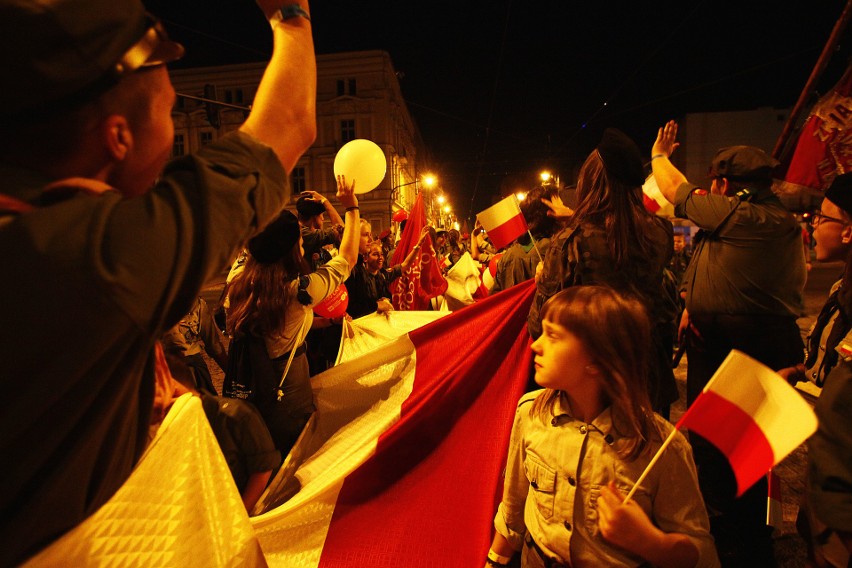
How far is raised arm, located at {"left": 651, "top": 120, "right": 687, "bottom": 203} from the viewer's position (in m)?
3.14

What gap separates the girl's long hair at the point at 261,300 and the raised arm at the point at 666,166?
2.51 metres

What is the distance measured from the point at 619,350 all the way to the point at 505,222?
2.18 metres

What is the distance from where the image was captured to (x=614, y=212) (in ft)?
8.34

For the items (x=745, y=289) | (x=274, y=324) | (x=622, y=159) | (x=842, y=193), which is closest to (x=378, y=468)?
(x=274, y=324)

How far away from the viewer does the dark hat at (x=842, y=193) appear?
217 centimetres

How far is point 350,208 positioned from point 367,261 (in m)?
3.45

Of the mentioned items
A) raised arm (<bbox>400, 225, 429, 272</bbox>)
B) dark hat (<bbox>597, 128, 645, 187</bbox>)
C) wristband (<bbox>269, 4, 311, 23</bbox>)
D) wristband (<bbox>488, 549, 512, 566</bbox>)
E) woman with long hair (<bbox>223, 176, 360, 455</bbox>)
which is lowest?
raised arm (<bbox>400, 225, 429, 272</bbox>)

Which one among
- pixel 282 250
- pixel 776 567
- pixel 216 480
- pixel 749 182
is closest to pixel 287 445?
pixel 282 250

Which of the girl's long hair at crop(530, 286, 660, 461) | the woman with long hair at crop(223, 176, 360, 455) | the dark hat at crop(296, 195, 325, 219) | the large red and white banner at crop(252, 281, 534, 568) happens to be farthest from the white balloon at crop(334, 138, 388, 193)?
the girl's long hair at crop(530, 286, 660, 461)

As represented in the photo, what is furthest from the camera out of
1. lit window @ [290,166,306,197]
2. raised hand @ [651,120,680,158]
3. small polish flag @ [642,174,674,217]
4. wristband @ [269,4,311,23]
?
lit window @ [290,166,306,197]

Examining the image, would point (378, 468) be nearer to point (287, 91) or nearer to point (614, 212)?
point (614, 212)

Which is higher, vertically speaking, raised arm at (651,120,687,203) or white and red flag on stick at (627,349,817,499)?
raised arm at (651,120,687,203)

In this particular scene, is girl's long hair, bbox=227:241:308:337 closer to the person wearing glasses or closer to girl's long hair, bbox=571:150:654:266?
girl's long hair, bbox=571:150:654:266

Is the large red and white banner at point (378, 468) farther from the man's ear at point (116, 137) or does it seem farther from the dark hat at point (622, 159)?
the dark hat at point (622, 159)
